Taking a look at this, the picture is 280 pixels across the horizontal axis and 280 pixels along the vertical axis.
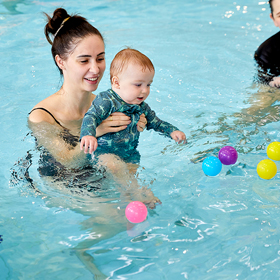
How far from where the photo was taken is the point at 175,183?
3.06 metres

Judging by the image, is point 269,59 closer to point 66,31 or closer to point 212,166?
point 212,166

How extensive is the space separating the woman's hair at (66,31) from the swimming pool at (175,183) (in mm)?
995

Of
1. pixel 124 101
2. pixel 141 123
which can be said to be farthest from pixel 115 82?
pixel 141 123

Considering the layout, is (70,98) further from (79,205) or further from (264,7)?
(264,7)

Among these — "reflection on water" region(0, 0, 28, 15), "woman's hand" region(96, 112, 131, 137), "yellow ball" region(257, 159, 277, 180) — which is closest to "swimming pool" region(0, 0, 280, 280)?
"yellow ball" region(257, 159, 277, 180)

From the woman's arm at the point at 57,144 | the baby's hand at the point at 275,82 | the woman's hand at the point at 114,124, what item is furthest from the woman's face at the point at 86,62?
the baby's hand at the point at 275,82

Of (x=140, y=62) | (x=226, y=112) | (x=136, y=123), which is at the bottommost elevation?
(x=226, y=112)

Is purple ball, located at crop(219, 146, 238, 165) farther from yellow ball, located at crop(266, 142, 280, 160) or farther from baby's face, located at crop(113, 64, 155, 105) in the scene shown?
baby's face, located at crop(113, 64, 155, 105)

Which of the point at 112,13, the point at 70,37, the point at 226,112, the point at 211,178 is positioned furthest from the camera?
the point at 112,13

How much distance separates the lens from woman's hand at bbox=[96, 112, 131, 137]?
104 inches

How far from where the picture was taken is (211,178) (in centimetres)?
309

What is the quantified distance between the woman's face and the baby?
12 cm

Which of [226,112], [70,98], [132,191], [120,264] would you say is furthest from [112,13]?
[120,264]

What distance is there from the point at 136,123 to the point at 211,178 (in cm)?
86
